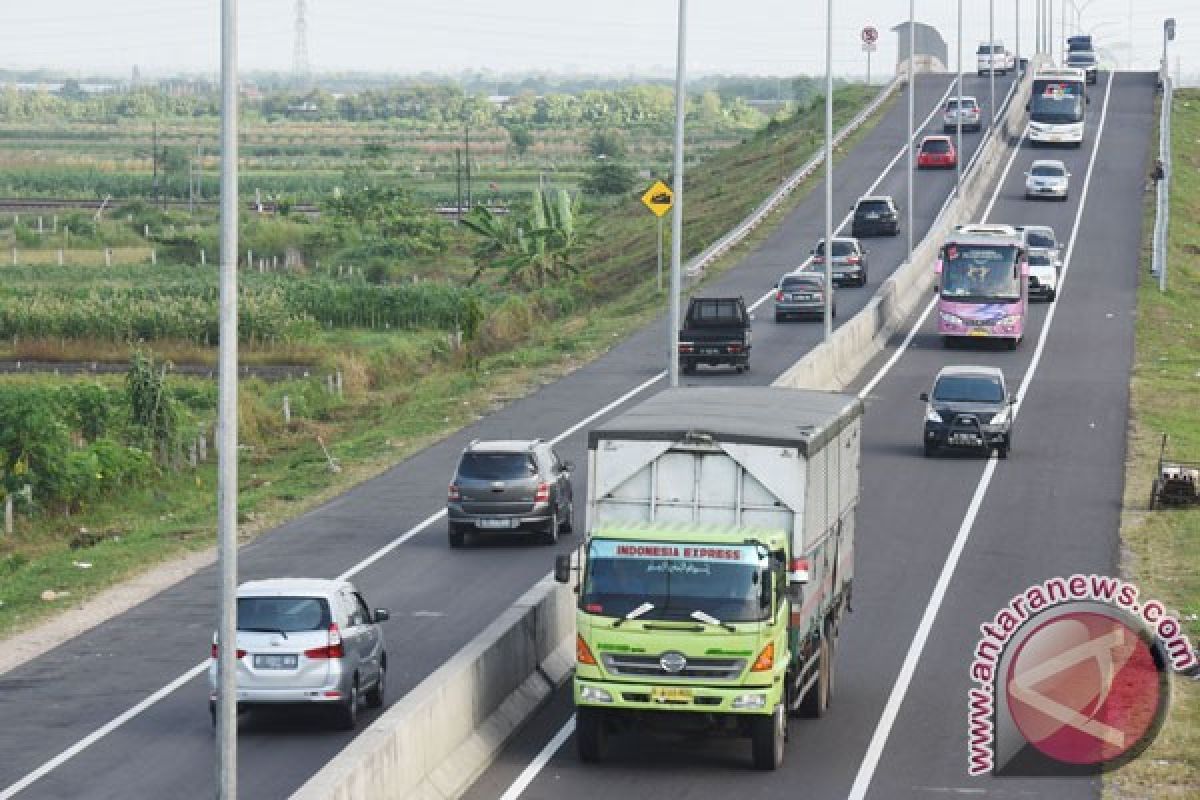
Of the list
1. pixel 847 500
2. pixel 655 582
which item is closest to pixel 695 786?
pixel 655 582

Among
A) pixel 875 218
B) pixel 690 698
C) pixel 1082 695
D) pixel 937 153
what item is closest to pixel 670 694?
pixel 690 698

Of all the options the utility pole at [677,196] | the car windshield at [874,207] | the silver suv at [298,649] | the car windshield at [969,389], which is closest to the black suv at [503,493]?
the utility pole at [677,196]

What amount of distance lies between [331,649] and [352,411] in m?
34.9

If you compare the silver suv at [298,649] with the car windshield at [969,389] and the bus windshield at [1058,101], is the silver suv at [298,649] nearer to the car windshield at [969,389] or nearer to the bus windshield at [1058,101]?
the car windshield at [969,389]

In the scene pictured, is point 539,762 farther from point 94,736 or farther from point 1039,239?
point 1039,239

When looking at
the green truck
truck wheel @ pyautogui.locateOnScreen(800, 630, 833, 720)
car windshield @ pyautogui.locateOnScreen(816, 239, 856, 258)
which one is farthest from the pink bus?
truck wheel @ pyautogui.locateOnScreen(800, 630, 833, 720)

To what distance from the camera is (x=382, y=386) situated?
6719 centimetres

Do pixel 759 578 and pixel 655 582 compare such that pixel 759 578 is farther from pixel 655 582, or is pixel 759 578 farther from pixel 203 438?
pixel 203 438

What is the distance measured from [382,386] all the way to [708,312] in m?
12.2

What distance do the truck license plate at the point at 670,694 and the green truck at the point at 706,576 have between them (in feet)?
0.06

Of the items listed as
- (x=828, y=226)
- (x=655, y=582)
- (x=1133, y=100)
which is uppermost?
(x=1133, y=100)

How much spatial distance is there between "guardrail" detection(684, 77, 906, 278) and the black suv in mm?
42166

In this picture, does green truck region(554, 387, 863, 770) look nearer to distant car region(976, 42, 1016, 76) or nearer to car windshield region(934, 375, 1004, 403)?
car windshield region(934, 375, 1004, 403)

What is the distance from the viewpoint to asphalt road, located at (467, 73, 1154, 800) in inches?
919
